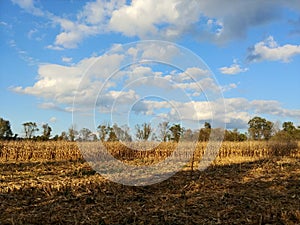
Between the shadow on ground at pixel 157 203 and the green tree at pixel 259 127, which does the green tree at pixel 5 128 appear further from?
the shadow on ground at pixel 157 203

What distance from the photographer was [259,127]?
188 ft

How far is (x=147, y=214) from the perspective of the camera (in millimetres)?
6996

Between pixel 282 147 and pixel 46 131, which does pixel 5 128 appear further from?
pixel 282 147

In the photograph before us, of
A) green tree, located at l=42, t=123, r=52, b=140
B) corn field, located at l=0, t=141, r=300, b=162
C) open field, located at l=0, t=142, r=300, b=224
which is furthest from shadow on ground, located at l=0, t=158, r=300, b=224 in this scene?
green tree, located at l=42, t=123, r=52, b=140

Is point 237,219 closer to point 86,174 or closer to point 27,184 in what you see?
point 27,184

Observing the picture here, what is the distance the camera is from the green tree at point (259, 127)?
167 ft

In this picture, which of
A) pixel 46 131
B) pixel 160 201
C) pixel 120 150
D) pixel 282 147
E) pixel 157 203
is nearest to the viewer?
pixel 157 203

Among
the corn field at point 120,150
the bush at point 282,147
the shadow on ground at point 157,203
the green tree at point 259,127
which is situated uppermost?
the green tree at point 259,127

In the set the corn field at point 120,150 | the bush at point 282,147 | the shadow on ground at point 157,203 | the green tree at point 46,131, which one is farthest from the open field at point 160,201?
the green tree at point 46,131

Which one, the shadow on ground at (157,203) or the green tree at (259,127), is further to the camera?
the green tree at (259,127)

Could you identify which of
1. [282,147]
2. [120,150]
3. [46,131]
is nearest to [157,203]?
[120,150]

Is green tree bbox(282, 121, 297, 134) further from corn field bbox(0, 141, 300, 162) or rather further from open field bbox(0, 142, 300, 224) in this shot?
open field bbox(0, 142, 300, 224)

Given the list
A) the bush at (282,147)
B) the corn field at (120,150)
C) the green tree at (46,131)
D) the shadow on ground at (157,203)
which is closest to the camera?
the shadow on ground at (157,203)

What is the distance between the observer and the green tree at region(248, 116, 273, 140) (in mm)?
50972
